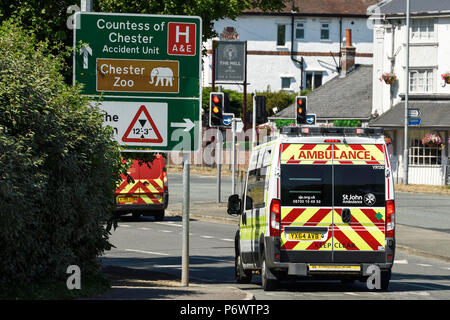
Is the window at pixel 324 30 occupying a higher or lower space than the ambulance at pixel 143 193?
higher

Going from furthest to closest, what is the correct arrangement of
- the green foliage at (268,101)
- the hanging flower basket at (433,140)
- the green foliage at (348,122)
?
the green foliage at (268,101) < the green foliage at (348,122) < the hanging flower basket at (433,140)

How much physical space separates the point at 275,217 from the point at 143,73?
9.52 ft

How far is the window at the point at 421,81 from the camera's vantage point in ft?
182

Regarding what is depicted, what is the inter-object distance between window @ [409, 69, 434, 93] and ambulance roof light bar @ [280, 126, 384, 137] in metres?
41.0

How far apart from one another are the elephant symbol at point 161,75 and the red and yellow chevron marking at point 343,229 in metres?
2.56

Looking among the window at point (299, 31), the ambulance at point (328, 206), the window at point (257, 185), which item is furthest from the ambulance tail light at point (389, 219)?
the window at point (299, 31)

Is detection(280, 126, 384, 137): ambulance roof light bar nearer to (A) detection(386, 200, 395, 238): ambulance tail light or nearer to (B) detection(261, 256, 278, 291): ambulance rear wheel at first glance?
(A) detection(386, 200, 395, 238): ambulance tail light

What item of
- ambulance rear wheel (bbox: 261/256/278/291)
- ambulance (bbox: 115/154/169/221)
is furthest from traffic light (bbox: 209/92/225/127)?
ambulance rear wheel (bbox: 261/256/278/291)

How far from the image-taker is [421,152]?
5544cm

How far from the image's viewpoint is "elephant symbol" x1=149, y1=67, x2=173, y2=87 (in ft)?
50.3

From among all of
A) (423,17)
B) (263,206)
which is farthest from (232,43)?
(263,206)

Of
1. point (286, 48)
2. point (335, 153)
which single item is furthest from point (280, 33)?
point (335, 153)

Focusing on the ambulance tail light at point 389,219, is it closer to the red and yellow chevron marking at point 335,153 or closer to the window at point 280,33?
the red and yellow chevron marking at point 335,153
